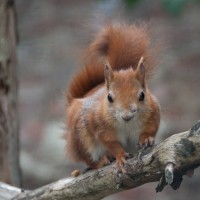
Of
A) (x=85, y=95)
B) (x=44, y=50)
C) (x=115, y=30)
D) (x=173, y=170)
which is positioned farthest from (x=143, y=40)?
(x=44, y=50)

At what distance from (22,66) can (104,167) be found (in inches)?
68.9

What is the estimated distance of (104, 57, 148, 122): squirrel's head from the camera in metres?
1.90

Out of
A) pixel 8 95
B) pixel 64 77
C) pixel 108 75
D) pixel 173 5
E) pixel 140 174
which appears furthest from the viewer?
pixel 64 77

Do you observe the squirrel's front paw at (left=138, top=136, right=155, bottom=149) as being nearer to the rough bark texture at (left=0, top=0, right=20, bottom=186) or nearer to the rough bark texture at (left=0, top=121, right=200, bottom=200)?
the rough bark texture at (left=0, top=121, right=200, bottom=200)

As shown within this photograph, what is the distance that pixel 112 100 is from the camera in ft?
6.41

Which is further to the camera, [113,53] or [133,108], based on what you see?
[113,53]

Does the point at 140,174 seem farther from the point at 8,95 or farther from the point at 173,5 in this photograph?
the point at 173,5

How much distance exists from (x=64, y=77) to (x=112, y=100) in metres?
1.60

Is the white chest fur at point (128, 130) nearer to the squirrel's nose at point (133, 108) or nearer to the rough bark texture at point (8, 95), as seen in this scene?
the squirrel's nose at point (133, 108)

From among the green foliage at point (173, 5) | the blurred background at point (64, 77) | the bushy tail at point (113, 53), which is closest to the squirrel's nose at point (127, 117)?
the bushy tail at point (113, 53)

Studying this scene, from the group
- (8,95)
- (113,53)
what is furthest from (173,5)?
(8,95)

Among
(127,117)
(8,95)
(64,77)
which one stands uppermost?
(127,117)

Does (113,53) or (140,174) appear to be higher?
(113,53)

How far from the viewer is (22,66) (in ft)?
12.0
